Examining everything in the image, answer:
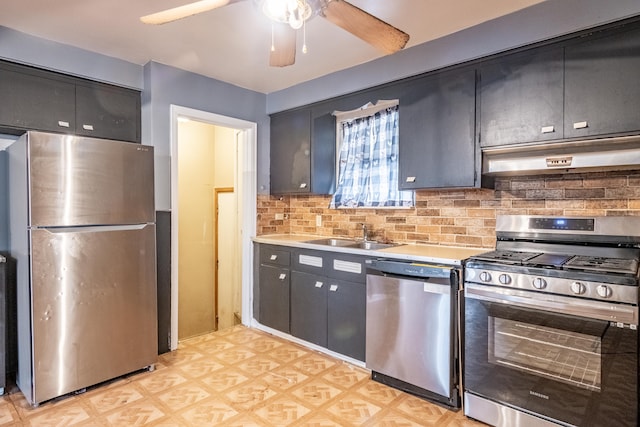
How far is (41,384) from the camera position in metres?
2.32

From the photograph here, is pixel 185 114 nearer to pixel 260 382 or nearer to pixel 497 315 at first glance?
pixel 260 382

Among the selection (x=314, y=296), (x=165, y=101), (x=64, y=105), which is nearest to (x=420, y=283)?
(x=314, y=296)

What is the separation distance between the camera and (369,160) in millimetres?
3553

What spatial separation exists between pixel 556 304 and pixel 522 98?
1261 millimetres

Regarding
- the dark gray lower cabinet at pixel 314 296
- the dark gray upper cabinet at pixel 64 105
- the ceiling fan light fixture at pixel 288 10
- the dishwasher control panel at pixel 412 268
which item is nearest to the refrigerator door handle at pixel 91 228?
the dark gray upper cabinet at pixel 64 105

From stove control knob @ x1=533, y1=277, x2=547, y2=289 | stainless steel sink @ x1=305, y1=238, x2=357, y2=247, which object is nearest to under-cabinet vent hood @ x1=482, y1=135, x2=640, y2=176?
stove control knob @ x1=533, y1=277, x2=547, y2=289

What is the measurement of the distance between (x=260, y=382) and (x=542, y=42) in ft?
9.42

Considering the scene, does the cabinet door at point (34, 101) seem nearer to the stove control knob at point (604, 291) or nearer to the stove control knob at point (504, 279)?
the stove control knob at point (504, 279)

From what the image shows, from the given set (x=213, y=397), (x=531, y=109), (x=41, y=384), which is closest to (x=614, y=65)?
(x=531, y=109)

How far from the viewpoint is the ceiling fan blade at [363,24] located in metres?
1.61

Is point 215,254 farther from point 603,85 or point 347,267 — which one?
point 603,85


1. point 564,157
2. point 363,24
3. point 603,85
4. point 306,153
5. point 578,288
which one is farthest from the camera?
point 306,153

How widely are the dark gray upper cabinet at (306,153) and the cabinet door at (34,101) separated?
6.12ft

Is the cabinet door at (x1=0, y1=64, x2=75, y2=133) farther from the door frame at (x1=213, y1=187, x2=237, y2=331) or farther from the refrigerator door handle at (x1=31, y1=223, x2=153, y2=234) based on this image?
the door frame at (x1=213, y1=187, x2=237, y2=331)
